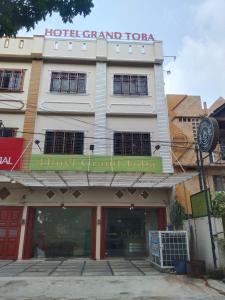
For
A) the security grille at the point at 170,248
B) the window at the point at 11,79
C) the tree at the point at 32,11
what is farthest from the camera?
the window at the point at 11,79

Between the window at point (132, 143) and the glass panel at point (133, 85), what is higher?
the glass panel at point (133, 85)

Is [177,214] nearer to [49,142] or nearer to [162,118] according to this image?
[162,118]

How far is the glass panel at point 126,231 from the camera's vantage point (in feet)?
44.8

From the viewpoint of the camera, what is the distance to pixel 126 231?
14.0m

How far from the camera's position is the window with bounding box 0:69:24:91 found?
15.1 m

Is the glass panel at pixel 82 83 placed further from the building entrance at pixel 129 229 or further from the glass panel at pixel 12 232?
the glass panel at pixel 12 232

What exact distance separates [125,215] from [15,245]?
5708mm

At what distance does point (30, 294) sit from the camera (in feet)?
22.4

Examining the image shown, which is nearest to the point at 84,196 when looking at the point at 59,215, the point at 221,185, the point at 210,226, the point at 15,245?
the point at 59,215

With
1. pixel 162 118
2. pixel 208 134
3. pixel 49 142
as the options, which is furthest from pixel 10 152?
pixel 208 134

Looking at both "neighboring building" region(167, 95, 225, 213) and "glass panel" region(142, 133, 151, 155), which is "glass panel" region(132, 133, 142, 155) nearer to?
"glass panel" region(142, 133, 151, 155)

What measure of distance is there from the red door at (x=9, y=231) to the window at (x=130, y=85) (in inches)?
345

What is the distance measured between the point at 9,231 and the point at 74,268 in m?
4.44

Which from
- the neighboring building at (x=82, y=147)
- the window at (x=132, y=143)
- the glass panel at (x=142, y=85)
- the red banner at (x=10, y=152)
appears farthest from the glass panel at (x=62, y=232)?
the glass panel at (x=142, y=85)
